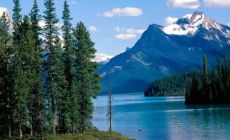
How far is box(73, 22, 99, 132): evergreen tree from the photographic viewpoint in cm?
9094

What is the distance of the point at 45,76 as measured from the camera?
8556 centimetres

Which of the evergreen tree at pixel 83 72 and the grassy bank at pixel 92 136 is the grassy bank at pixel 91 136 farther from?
the evergreen tree at pixel 83 72

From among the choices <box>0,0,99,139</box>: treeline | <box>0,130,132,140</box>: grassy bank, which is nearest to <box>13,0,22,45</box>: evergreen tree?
<box>0,0,99,139</box>: treeline

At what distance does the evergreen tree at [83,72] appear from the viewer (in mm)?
90938

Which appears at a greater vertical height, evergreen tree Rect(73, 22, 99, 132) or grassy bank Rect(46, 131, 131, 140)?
evergreen tree Rect(73, 22, 99, 132)

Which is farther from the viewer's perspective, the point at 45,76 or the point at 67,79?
the point at 67,79

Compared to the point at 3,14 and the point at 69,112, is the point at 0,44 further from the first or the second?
the point at 69,112

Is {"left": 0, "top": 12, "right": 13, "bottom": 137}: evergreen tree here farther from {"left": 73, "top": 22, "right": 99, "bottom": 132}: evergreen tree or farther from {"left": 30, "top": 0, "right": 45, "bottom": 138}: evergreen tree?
{"left": 73, "top": 22, "right": 99, "bottom": 132}: evergreen tree

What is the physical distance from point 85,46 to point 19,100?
18.8 m

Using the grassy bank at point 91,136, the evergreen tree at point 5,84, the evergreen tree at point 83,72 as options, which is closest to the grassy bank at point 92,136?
the grassy bank at point 91,136

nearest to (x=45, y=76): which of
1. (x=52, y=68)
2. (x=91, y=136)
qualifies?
(x=52, y=68)

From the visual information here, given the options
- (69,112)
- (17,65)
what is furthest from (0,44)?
(69,112)

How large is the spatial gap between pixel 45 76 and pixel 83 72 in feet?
27.3

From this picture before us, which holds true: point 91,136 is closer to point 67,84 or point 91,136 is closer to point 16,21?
point 67,84
